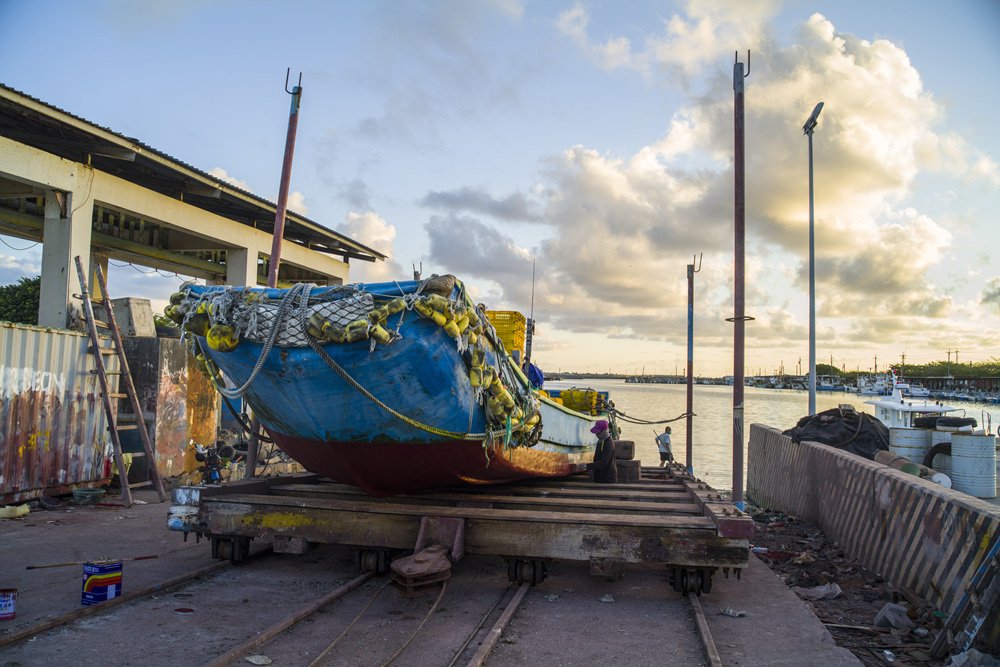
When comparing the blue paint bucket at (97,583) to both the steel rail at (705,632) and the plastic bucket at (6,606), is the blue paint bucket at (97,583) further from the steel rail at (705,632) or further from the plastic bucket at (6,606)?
the steel rail at (705,632)

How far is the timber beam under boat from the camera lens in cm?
605

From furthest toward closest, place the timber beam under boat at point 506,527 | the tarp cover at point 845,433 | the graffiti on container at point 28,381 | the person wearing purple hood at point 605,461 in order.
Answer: the tarp cover at point 845,433 → the graffiti on container at point 28,381 → the person wearing purple hood at point 605,461 → the timber beam under boat at point 506,527

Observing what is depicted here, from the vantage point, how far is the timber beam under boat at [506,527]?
19.9ft

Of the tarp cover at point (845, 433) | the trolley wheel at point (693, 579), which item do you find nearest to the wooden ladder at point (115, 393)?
the trolley wheel at point (693, 579)

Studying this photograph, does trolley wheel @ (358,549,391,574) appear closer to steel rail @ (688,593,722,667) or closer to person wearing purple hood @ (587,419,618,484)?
steel rail @ (688,593,722,667)

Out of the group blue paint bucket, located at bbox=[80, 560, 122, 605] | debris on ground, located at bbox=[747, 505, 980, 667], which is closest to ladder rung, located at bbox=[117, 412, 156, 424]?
blue paint bucket, located at bbox=[80, 560, 122, 605]

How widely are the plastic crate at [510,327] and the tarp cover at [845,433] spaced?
5.79 metres

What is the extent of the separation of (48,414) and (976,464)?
1491 cm

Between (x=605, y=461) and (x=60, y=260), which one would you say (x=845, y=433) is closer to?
(x=605, y=461)

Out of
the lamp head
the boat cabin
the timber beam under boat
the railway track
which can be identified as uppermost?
the lamp head

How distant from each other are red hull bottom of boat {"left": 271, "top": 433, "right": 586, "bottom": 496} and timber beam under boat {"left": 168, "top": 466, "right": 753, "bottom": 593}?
Result: 0.69 feet

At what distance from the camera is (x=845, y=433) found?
13320 mm

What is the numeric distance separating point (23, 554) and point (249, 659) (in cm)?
470

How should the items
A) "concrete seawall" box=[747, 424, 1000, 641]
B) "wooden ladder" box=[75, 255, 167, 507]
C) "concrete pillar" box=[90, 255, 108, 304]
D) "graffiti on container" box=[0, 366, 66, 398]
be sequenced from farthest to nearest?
"concrete pillar" box=[90, 255, 108, 304], "wooden ladder" box=[75, 255, 167, 507], "graffiti on container" box=[0, 366, 66, 398], "concrete seawall" box=[747, 424, 1000, 641]
